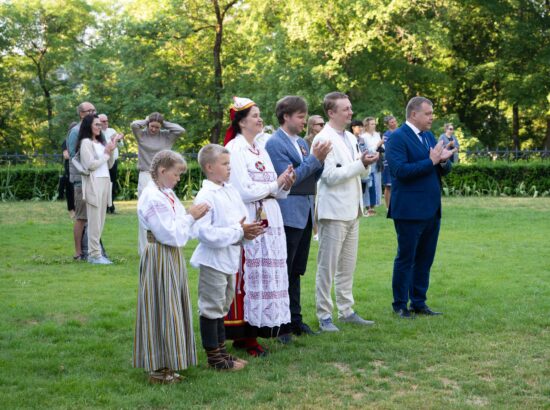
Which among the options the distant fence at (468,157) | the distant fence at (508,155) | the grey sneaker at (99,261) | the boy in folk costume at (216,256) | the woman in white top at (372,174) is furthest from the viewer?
the distant fence at (508,155)

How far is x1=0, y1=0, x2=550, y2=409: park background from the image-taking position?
556 centimetres

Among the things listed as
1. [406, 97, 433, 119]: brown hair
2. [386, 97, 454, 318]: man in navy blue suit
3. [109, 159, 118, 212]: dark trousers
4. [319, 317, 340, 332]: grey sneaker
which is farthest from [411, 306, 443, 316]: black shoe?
[109, 159, 118, 212]: dark trousers

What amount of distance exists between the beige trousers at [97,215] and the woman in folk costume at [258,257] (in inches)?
180

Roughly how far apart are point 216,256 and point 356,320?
2065 mm

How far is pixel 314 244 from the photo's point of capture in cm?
1267

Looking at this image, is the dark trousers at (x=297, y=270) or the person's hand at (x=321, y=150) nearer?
the person's hand at (x=321, y=150)

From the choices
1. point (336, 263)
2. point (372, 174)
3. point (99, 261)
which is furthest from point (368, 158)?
point (372, 174)

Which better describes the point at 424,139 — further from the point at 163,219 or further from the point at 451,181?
the point at 451,181

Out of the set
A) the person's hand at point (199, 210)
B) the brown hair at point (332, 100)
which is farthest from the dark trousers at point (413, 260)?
the person's hand at point (199, 210)

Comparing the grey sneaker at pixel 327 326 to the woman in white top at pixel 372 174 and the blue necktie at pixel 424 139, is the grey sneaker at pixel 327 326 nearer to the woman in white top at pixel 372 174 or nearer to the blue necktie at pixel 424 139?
the blue necktie at pixel 424 139

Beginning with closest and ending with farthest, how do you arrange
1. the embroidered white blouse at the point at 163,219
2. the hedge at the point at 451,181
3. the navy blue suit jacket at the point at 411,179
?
1. the embroidered white blouse at the point at 163,219
2. the navy blue suit jacket at the point at 411,179
3. the hedge at the point at 451,181

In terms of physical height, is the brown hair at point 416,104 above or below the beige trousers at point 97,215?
above

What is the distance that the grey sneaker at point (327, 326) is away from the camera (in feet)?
23.2

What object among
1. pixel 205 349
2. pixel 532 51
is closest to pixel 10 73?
pixel 532 51
